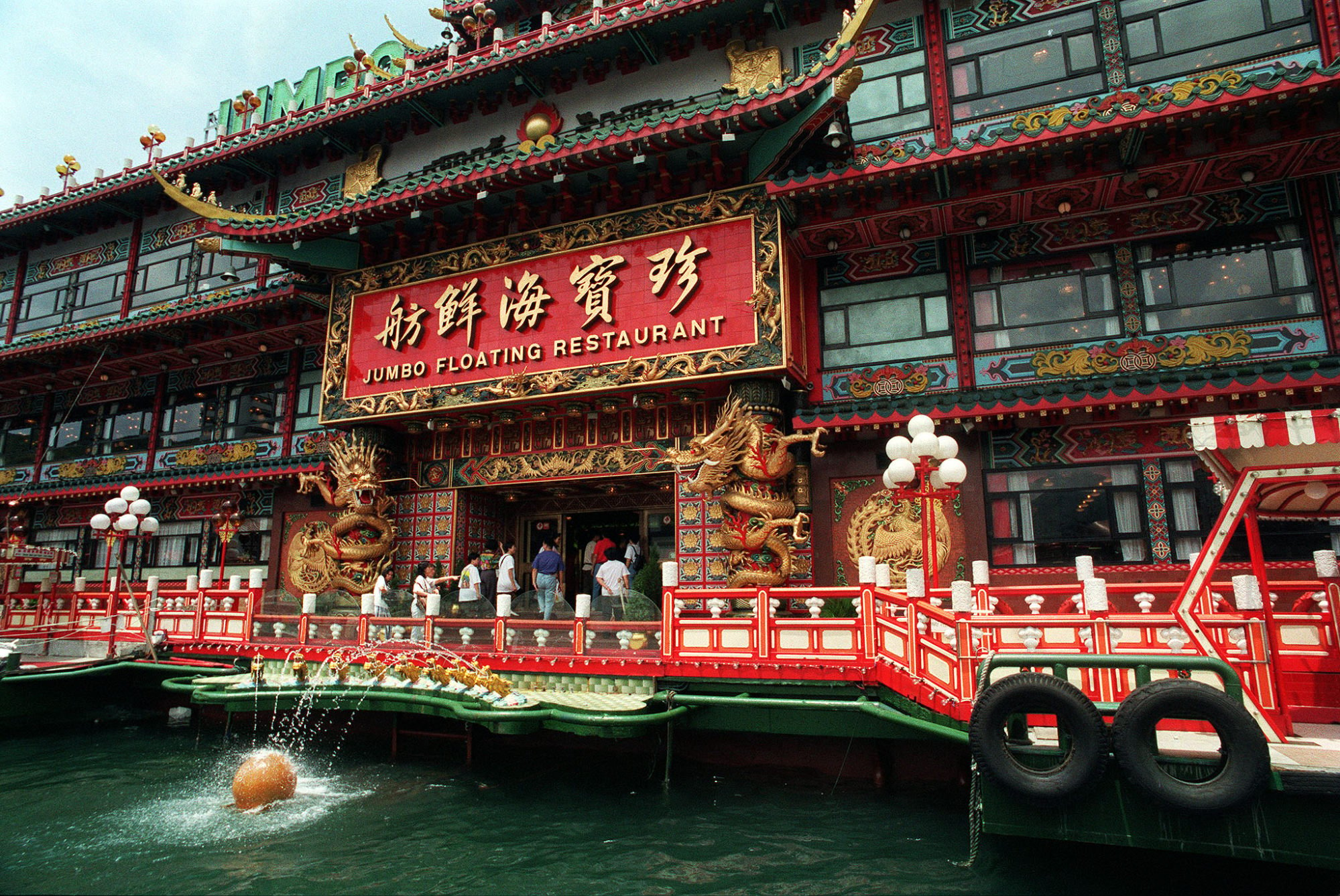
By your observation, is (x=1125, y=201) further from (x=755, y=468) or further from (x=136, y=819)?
(x=136, y=819)

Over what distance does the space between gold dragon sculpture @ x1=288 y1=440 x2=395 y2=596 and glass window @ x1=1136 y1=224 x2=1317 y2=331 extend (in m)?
14.2

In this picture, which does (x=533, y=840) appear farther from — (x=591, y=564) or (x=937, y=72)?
(x=937, y=72)

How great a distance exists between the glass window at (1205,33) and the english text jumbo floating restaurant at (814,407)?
55 millimetres

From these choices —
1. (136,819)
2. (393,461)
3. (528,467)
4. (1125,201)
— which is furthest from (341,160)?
(1125,201)

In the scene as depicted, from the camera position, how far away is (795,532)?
12.1 m

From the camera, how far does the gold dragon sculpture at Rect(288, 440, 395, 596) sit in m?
15.6

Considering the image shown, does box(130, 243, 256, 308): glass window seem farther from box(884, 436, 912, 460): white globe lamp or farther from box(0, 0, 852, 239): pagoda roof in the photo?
box(884, 436, 912, 460): white globe lamp

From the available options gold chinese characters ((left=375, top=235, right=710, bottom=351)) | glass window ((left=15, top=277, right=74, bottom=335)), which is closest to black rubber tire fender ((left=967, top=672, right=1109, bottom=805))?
gold chinese characters ((left=375, top=235, right=710, bottom=351))

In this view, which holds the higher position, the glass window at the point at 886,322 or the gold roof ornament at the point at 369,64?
the gold roof ornament at the point at 369,64

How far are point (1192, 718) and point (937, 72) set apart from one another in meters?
11.9

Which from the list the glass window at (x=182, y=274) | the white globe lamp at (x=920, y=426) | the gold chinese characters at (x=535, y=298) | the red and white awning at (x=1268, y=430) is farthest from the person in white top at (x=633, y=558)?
the glass window at (x=182, y=274)

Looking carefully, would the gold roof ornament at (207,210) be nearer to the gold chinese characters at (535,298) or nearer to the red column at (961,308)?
Result: the gold chinese characters at (535,298)

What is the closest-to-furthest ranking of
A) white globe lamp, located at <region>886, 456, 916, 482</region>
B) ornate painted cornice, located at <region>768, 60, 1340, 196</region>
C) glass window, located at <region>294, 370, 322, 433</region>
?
white globe lamp, located at <region>886, 456, 916, 482</region>, ornate painted cornice, located at <region>768, 60, 1340, 196</region>, glass window, located at <region>294, 370, 322, 433</region>

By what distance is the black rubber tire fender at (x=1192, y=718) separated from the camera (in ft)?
17.8
